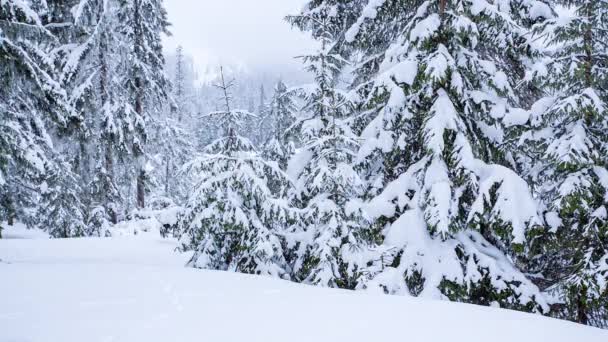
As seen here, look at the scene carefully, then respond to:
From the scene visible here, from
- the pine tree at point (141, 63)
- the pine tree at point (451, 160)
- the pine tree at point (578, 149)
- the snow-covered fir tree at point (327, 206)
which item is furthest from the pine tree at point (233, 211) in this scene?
the pine tree at point (141, 63)

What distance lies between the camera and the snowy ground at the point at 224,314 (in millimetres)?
3324

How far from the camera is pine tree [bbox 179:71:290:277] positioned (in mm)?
7109

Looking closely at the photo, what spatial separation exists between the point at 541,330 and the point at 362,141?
487 centimetres

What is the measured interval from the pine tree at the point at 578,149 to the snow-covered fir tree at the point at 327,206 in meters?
3.53

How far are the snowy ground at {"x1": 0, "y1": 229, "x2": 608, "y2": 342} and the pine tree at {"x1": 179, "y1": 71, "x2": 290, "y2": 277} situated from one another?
1.74m

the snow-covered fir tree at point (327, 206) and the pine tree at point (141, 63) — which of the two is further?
the pine tree at point (141, 63)

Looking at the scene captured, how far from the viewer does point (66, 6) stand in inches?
537

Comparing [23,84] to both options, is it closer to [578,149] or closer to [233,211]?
[233,211]

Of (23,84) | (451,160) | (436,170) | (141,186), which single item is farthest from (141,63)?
(451,160)

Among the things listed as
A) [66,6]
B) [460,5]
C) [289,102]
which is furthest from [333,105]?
[66,6]

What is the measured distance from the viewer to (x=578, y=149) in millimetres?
6656

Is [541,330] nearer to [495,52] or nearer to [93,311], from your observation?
[93,311]

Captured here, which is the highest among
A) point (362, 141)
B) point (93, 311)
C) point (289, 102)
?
point (289, 102)

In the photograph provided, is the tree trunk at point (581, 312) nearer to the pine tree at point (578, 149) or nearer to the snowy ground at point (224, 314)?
the pine tree at point (578, 149)
